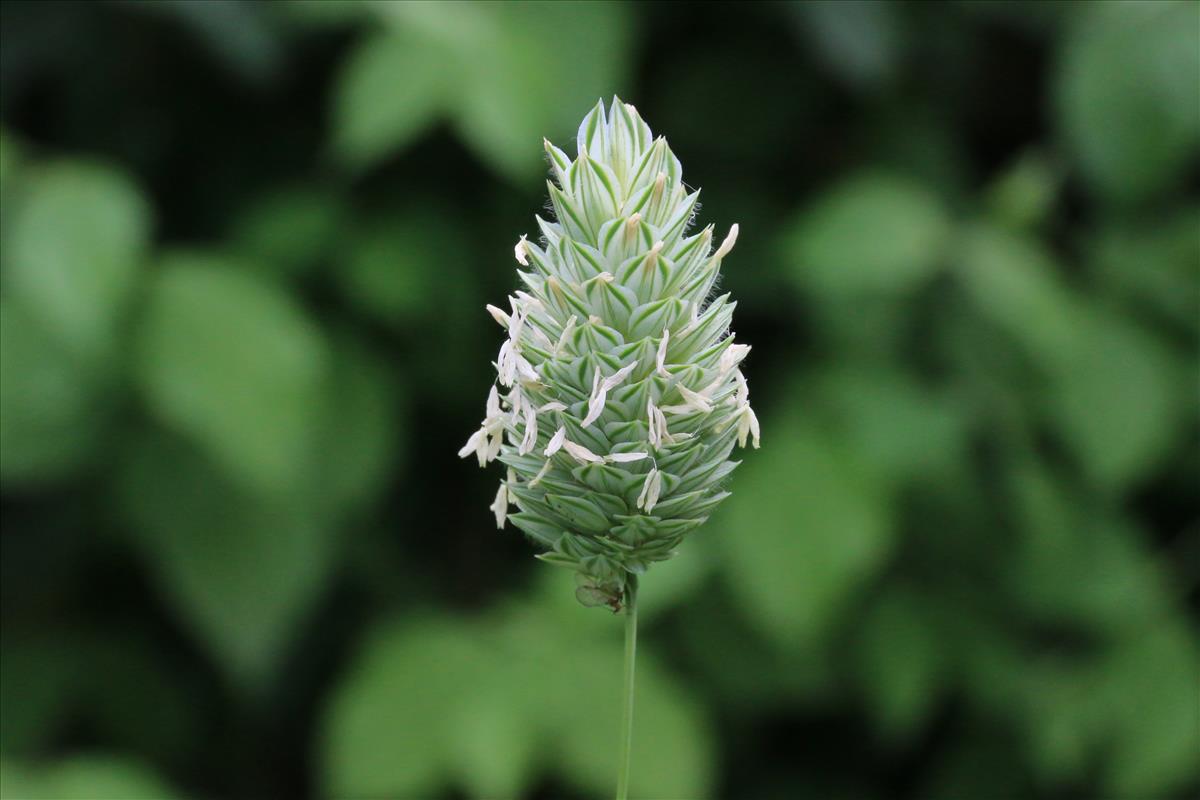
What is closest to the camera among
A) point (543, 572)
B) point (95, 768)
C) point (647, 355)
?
point (647, 355)

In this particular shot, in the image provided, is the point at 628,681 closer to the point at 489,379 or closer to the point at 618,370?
the point at 618,370

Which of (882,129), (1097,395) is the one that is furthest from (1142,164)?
(882,129)

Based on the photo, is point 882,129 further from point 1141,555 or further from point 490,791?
point 490,791

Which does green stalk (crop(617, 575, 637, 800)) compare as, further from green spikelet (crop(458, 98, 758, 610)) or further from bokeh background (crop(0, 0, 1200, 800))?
bokeh background (crop(0, 0, 1200, 800))

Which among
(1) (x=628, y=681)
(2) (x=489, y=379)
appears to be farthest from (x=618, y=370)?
(2) (x=489, y=379)

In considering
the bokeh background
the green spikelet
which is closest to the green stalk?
the green spikelet

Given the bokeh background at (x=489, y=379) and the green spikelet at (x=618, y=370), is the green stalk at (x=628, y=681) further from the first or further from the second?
the bokeh background at (x=489, y=379)
